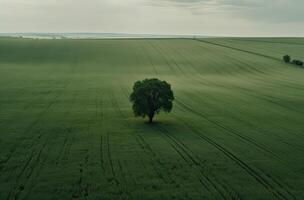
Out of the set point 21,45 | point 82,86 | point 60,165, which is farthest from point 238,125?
point 21,45

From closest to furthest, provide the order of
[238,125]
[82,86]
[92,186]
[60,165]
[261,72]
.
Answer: [92,186] < [60,165] < [238,125] < [82,86] < [261,72]

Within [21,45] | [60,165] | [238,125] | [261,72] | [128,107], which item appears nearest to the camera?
[60,165]

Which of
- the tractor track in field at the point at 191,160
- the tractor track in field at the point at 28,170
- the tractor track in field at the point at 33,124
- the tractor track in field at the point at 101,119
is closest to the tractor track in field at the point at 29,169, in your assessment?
the tractor track in field at the point at 28,170

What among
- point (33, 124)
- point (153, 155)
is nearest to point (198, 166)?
point (153, 155)

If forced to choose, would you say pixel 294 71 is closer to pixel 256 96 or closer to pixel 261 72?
pixel 261 72

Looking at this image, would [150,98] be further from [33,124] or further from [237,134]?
[33,124]

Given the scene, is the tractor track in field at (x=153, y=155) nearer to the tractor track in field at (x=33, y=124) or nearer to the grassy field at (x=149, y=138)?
the grassy field at (x=149, y=138)

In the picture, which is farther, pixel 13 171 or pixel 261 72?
pixel 261 72

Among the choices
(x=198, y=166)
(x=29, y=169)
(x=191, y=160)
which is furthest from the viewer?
(x=191, y=160)

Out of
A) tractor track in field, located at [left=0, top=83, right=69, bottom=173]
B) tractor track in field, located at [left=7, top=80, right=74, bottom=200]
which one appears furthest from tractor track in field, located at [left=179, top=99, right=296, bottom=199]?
tractor track in field, located at [left=0, top=83, right=69, bottom=173]
